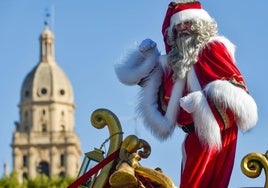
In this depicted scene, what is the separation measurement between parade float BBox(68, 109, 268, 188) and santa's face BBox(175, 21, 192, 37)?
22.8 inches

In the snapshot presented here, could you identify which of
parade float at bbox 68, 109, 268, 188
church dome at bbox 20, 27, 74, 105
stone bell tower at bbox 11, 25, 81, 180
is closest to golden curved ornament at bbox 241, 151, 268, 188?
parade float at bbox 68, 109, 268, 188

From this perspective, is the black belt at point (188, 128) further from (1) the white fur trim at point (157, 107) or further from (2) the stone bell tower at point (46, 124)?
(2) the stone bell tower at point (46, 124)

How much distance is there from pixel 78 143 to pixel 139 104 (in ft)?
259

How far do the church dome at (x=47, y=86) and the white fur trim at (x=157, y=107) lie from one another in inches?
3100

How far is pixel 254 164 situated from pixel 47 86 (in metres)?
79.7

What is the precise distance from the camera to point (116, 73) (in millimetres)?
7668

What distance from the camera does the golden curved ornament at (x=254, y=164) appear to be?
6.95 meters

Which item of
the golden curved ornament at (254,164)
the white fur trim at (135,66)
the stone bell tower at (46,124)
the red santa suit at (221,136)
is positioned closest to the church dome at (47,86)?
the stone bell tower at (46,124)

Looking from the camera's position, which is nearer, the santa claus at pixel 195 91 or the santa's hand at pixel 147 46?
the santa claus at pixel 195 91

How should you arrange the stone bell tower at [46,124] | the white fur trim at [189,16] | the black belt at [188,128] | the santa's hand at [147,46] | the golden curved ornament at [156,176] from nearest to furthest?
the golden curved ornament at [156,176] → the black belt at [188,128] → the white fur trim at [189,16] → the santa's hand at [147,46] → the stone bell tower at [46,124]

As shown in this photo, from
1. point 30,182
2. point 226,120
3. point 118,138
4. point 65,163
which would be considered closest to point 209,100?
point 226,120

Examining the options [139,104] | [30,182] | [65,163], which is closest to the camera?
[139,104]

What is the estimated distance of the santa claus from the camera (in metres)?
7.08

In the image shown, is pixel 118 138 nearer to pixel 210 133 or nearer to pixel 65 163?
pixel 210 133
